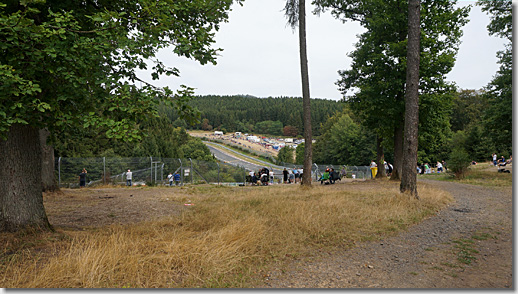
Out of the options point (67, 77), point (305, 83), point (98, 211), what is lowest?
point (98, 211)

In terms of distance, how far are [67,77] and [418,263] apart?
5.54 m

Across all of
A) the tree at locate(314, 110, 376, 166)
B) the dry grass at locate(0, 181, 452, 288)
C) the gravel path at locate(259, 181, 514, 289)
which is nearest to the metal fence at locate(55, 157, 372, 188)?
the dry grass at locate(0, 181, 452, 288)

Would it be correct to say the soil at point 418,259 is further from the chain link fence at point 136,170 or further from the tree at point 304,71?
the chain link fence at point 136,170

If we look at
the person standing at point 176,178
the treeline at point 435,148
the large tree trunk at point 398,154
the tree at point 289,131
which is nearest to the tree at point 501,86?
the large tree trunk at point 398,154

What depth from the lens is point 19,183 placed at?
5371 millimetres

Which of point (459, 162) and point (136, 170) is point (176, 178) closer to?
point (136, 170)

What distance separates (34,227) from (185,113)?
3285 mm

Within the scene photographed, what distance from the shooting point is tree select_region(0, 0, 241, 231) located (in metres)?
4.04

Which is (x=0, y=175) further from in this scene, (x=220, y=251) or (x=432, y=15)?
(x=432, y=15)

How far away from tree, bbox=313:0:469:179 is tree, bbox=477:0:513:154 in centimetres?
428

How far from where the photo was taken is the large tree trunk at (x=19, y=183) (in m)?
5.29

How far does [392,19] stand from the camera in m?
17.6

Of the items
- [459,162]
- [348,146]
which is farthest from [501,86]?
[348,146]

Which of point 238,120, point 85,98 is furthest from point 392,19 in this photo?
point 238,120
